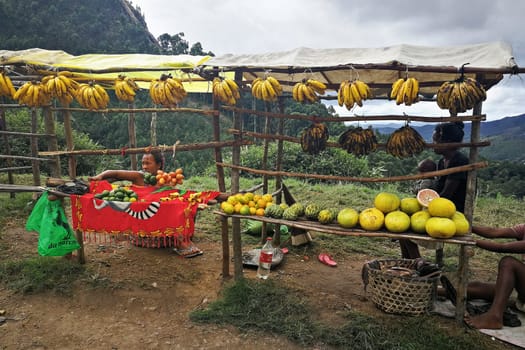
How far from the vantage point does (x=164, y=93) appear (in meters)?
4.17

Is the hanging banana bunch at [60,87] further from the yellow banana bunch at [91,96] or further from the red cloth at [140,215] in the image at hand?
the red cloth at [140,215]

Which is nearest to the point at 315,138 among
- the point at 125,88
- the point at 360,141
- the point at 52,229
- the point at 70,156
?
the point at 360,141

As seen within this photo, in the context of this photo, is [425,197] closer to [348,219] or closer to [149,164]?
[348,219]

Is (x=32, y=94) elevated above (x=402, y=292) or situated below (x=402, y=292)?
above

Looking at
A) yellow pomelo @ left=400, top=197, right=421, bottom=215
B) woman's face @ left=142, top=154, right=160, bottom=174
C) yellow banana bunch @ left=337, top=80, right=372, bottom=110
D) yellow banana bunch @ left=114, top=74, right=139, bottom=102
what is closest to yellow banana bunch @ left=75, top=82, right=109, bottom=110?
yellow banana bunch @ left=114, top=74, right=139, bottom=102

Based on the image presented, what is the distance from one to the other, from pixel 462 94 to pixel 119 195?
3.74 meters

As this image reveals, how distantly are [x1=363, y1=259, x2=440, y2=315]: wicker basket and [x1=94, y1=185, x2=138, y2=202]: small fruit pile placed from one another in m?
2.84

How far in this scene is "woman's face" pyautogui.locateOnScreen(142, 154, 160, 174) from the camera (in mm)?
5133

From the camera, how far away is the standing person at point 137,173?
4965 mm

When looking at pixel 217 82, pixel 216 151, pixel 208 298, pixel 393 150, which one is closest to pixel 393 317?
pixel 393 150

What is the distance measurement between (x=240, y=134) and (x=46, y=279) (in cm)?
291

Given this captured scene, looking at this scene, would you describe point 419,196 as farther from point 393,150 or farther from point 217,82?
point 217,82

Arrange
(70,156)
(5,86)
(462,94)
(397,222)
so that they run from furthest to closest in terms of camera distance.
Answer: (70,156), (5,86), (397,222), (462,94)

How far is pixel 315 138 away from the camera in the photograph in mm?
4176
